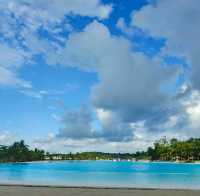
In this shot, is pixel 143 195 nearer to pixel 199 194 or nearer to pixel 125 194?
pixel 125 194

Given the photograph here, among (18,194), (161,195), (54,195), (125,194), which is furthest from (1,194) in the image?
(161,195)

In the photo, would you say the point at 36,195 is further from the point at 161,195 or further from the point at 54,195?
the point at 161,195

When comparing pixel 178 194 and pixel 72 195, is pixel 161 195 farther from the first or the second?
pixel 72 195

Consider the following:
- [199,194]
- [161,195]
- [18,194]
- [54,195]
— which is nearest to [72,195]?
[54,195]

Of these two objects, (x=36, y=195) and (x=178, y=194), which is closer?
(x=36, y=195)

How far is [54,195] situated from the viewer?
2220 centimetres

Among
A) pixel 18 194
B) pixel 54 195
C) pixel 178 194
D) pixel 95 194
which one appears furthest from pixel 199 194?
pixel 18 194

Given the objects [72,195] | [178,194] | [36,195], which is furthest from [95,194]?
[178,194]

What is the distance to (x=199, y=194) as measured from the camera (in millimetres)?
23406

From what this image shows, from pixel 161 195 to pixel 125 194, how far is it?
197 cm

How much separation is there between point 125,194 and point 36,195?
487cm

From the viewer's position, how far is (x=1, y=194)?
21797 millimetres

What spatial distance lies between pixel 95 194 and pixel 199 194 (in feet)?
19.0

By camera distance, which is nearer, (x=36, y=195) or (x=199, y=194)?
(x=36, y=195)
